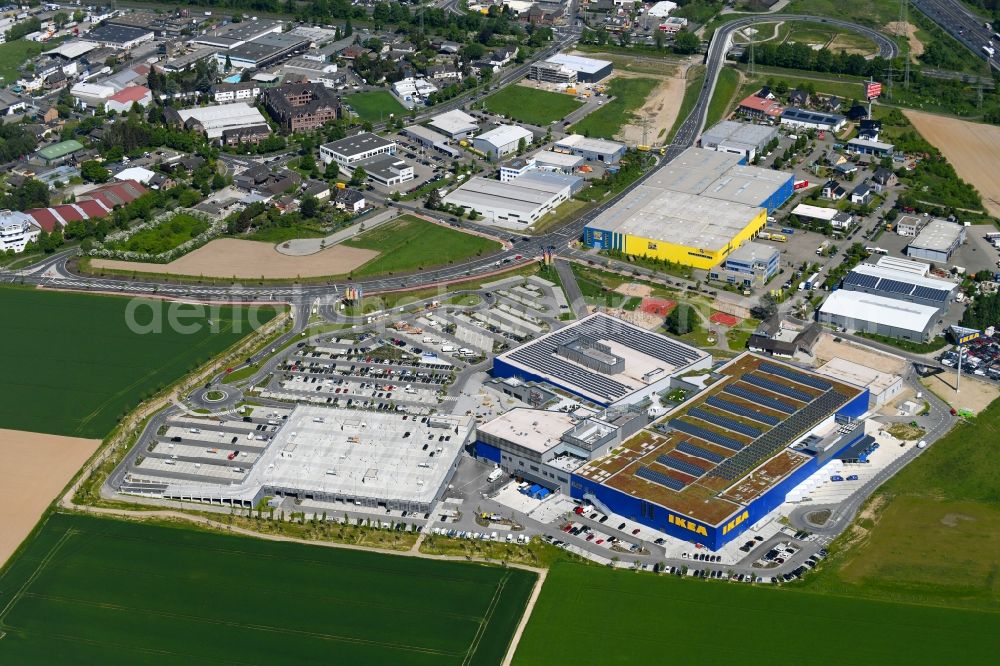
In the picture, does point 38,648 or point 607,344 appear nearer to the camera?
point 38,648

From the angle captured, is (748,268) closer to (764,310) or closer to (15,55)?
(764,310)

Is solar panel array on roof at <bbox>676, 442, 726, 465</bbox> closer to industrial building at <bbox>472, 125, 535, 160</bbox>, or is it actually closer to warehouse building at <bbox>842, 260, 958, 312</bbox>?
warehouse building at <bbox>842, 260, 958, 312</bbox>

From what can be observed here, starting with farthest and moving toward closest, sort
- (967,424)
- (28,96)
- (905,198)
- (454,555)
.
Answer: (28,96) < (905,198) < (967,424) < (454,555)

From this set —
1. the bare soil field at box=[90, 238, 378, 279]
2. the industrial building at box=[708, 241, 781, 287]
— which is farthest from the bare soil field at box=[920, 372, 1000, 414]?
the bare soil field at box=[90, 238, 378, 279]

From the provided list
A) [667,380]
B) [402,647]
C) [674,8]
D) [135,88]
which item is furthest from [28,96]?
[402,647]

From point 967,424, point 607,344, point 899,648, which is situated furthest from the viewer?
point 607,344

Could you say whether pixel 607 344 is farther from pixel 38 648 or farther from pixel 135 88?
pixel 135 88

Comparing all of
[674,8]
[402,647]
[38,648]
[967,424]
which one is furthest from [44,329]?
[674,8]

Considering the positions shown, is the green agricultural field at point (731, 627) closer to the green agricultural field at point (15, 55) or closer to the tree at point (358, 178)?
the tree at point (358, 178)
